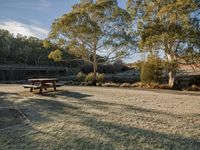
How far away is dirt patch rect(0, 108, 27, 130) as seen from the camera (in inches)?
264

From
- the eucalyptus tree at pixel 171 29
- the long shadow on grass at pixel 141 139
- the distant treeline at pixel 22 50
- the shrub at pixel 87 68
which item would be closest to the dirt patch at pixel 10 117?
the long shadow on grass at pixel 141 139

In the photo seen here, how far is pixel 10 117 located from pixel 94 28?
14520 mm

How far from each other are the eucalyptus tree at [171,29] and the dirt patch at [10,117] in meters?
11.6

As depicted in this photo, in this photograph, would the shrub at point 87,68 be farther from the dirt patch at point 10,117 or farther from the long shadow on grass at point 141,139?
the long shadow on grass at point 141,139

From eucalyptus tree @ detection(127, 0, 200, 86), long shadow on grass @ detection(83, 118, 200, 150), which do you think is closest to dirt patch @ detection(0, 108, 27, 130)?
long shadow on grass @ detection(83, 118, 200, 150)

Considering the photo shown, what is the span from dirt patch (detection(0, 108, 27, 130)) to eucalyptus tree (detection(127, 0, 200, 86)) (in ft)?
38.2

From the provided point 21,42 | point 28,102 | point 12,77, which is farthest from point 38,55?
point 28,102

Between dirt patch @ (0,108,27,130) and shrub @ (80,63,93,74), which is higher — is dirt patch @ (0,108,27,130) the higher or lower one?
the lower one

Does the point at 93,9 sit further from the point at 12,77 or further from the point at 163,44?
the point at 12,77

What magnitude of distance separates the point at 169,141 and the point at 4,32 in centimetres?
6056

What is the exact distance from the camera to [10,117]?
7.37m

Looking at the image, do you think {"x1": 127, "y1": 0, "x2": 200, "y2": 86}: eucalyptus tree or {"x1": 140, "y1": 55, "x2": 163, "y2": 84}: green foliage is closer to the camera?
{"x1": 127, "y1": 0, "x2": 200, "y2": 86}: eucalyptus tree

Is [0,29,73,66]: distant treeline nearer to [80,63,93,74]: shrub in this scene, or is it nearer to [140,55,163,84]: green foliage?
[80,63,93,74]: shrub

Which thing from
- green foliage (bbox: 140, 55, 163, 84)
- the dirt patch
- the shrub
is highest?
the shrub
